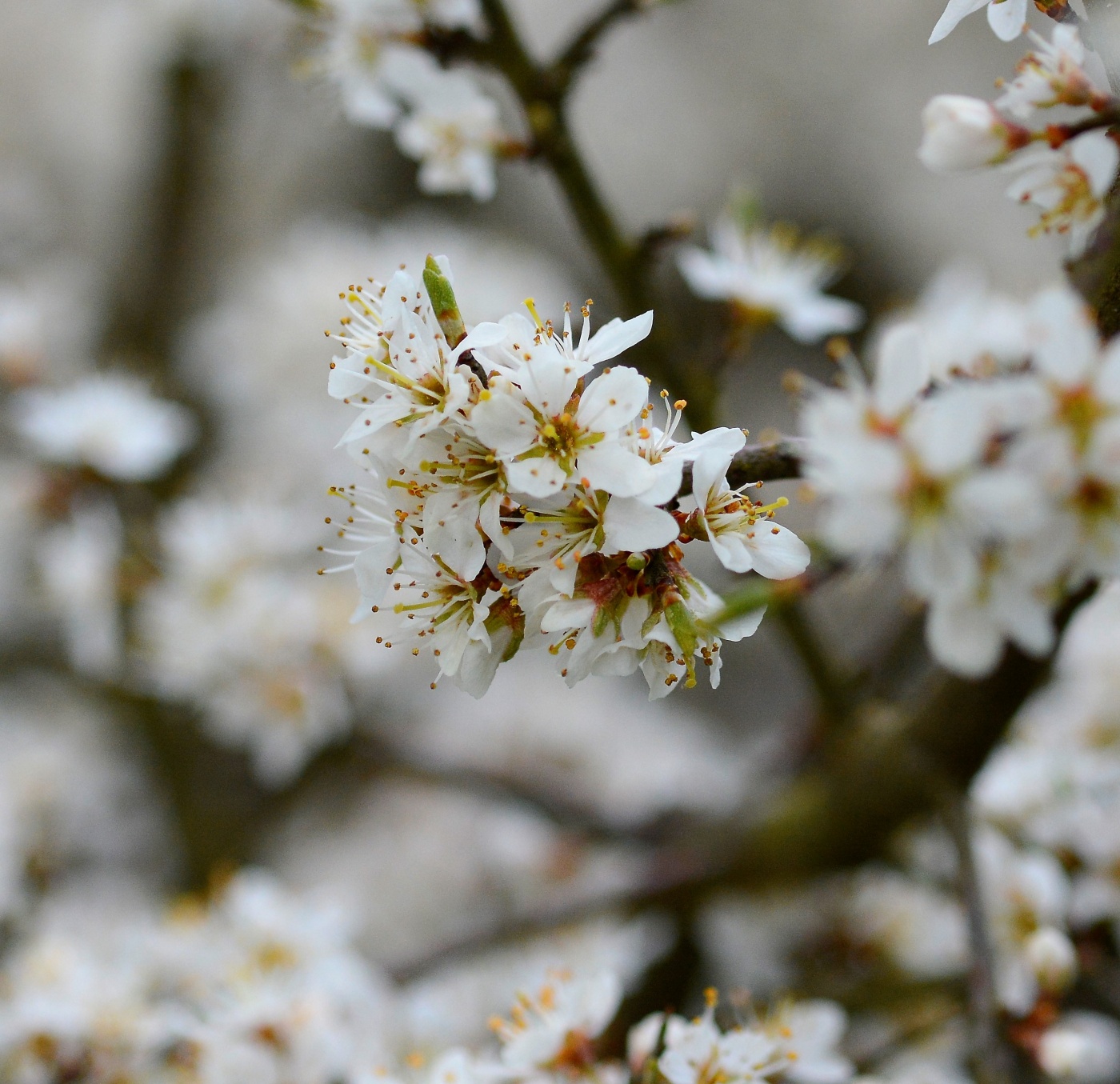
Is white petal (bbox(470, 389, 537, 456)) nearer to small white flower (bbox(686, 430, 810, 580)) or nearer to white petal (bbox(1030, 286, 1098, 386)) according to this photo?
small white flower (bbox(686, 430, 810, 580))

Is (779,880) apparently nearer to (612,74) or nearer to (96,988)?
(96,988)

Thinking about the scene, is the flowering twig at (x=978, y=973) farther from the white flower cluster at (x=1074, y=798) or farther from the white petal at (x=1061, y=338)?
the white petal at (x=1061, y=338)

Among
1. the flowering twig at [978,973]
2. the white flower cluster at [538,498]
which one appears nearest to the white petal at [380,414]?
the white flower cluster at [538,498]

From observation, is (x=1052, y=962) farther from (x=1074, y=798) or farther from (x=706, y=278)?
(x=706, y=278)

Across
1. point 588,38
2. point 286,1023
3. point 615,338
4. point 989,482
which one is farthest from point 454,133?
point 286,1023

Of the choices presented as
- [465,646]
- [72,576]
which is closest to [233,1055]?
[465,646]

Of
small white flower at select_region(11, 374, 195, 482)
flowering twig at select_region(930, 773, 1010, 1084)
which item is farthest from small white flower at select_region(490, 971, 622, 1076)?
small white flower at select_region(11, 374, 195, 482)
